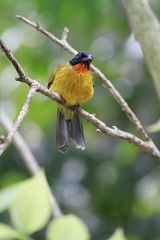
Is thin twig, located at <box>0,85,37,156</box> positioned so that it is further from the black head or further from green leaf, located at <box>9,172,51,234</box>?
the black head

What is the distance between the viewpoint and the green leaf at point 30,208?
126 centimetres

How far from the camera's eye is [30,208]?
4.20 feet

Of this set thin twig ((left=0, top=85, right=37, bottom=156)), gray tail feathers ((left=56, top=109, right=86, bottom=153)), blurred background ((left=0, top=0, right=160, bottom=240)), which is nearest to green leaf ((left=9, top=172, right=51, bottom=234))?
thin twig ((left=0, top=85, right=37, bottom=156))

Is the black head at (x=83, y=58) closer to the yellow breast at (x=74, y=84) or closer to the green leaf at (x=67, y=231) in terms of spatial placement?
the yellow breast at (x=74, y=84)

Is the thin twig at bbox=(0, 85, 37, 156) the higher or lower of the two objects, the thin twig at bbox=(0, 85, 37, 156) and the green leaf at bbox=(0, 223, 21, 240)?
the higher

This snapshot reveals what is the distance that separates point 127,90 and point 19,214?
2.55 meters

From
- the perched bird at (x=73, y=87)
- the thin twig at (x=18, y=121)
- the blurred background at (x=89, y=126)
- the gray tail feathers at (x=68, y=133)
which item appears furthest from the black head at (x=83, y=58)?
the thin twig at (x=18, y=121)

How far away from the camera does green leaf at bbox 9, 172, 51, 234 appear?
4.13 feet

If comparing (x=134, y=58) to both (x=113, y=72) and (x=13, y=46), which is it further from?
(x=13, y=46)

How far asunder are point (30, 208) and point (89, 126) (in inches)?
102

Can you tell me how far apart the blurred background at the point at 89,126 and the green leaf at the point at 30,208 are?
2049 mm

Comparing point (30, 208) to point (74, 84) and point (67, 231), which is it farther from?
point (74, 84)

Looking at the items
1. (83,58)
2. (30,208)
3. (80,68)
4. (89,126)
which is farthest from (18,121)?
(89,126)

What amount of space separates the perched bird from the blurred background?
2.61ft
